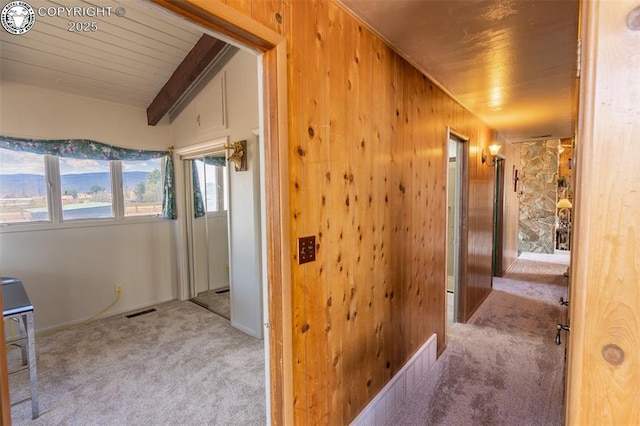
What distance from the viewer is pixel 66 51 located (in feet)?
8.98

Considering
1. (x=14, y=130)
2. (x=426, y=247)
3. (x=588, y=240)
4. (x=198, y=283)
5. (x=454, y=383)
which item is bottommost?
(x=454, y=383)

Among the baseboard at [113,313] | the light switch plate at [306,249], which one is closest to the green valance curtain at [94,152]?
the baseboard at [113,313]

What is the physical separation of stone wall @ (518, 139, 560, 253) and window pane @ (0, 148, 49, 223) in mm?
8822

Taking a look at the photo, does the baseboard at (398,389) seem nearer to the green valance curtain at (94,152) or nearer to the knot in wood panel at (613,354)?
the knot in wood panel at (613,354)

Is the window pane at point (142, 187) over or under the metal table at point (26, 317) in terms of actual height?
over

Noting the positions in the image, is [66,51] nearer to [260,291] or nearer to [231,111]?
[231,111]

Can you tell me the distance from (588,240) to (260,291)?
278cm

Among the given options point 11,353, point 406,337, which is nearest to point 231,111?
point 406,337

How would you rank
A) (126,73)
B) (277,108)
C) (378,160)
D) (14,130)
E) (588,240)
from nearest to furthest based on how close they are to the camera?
(588,240), (277,108), (378,160), (14,130), (126,73)

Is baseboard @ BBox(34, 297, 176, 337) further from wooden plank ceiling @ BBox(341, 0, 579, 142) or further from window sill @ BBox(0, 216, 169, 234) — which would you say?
wooden plank ceiling @ BBox(341, 0, 579, 142)

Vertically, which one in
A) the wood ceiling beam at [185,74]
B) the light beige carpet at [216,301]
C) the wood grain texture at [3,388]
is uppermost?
the wood ceiling beam at [185,74]

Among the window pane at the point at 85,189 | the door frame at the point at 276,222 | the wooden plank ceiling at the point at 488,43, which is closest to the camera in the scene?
the door frame at the point at 276,222

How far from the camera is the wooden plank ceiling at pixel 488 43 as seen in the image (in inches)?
58.9

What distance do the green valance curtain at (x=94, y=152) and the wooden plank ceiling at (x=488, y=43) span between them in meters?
3.24
